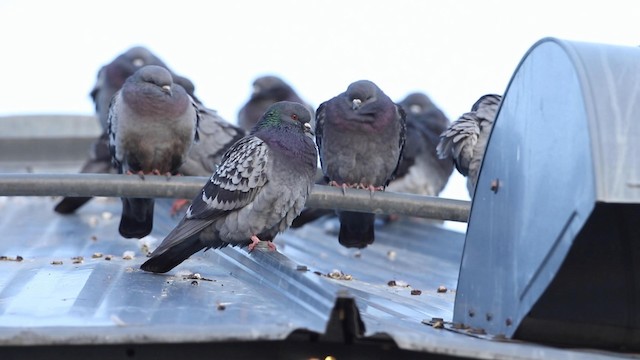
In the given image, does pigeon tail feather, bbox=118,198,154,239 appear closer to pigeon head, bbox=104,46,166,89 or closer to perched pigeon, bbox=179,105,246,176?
perched pigeon, bbox=179,105,246,176

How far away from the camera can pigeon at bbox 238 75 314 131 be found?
50.6 ft

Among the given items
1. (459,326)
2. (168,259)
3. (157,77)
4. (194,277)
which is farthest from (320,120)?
(459,326)

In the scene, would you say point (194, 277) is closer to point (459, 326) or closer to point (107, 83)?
point (459, 326)

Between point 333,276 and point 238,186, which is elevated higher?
point 238,186

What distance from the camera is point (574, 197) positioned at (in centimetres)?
390

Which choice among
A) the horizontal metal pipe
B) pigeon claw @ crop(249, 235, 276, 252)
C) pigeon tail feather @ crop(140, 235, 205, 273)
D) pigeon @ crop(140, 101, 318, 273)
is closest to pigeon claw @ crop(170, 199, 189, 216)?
the horizontal metal pipe

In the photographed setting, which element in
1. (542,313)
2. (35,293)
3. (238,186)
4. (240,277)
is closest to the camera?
(542,313)

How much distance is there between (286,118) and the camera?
7.36 metres

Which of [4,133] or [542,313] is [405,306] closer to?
[542,313]

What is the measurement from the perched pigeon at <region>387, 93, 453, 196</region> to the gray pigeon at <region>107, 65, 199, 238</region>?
4.34 meters

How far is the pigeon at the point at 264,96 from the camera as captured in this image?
15.4m

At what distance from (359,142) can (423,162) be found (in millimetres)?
4588

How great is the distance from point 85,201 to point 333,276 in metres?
5.53

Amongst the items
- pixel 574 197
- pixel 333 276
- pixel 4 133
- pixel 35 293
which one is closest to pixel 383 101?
pixel 333 276
